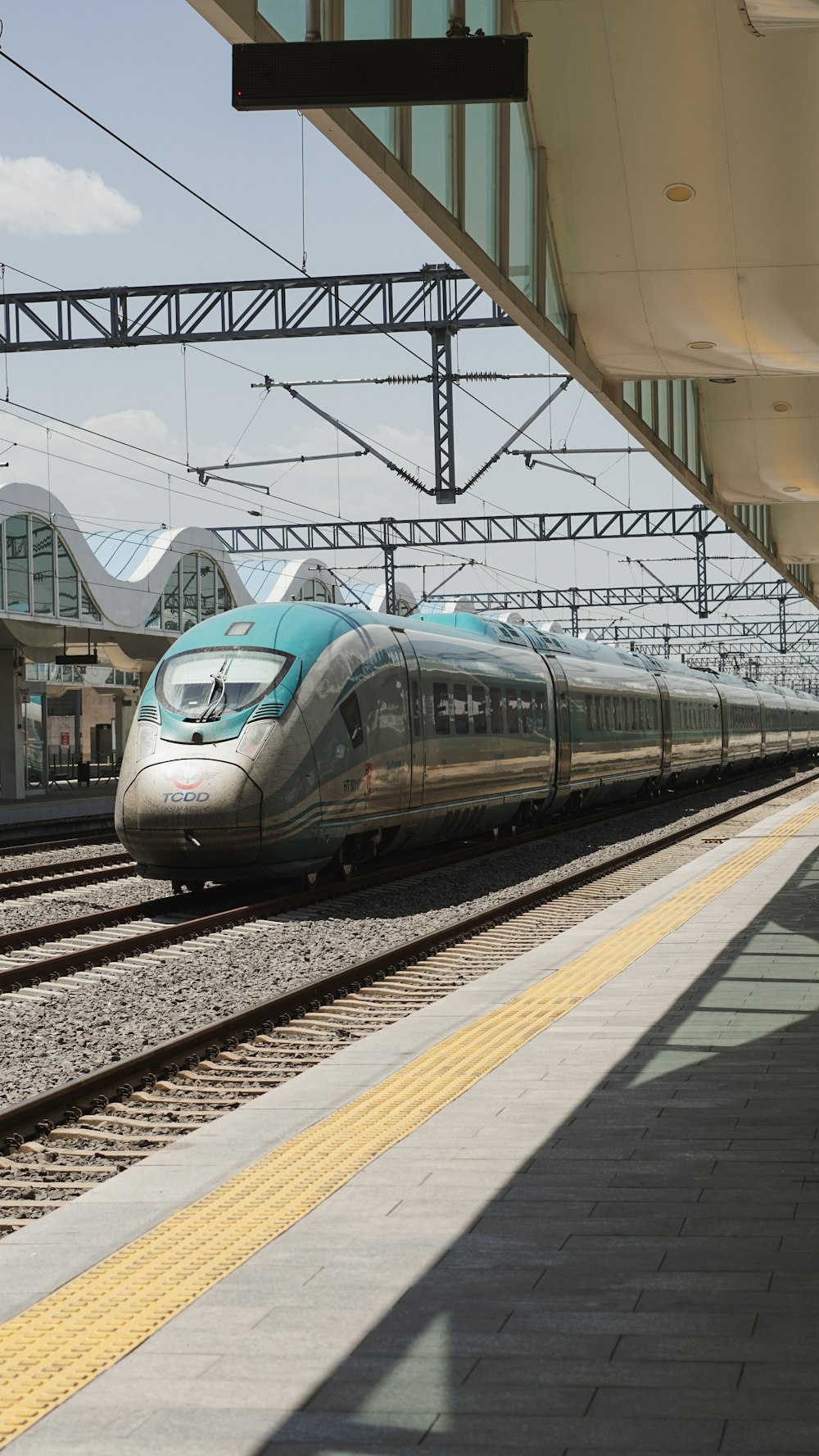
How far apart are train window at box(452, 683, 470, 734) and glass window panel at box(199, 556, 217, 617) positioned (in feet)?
96.8

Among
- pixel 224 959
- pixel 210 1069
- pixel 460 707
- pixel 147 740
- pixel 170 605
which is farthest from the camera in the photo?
pixel 170 605

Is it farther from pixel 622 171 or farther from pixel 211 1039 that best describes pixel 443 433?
pixel 211 1039

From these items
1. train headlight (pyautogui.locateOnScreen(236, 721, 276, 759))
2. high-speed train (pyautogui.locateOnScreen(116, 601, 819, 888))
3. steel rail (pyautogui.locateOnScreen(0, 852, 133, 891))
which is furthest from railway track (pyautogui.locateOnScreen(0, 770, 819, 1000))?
steel rail (pyautogui.locateOnScreen(0, 852, 133, 891))

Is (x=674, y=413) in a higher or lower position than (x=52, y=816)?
higher

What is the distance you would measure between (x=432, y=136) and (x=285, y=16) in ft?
8.04

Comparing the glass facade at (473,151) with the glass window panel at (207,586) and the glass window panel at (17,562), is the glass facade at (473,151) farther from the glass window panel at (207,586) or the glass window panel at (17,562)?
the glass window panel at (207,586)

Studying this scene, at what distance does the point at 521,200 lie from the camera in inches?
466

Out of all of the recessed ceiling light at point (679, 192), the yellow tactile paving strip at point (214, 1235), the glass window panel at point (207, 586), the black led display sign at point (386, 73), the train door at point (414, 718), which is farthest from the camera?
the glass window panel at point (207, 586)

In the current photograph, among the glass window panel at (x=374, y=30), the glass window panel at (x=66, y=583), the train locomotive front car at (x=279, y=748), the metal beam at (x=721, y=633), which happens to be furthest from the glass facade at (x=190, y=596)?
the glass window panel at (x=374, y=30)

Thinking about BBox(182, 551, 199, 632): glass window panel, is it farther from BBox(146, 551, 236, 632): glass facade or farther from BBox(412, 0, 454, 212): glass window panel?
BBox(412, 0, 454, 212): glass window panel

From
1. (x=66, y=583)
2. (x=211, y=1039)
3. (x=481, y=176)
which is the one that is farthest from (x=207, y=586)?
(x=211, y=1039)

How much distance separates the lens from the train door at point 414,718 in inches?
648

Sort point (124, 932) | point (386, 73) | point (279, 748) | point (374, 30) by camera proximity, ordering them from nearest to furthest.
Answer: point (386, 73)
point (374, 30)
point (124, 932)
point (279, 748)

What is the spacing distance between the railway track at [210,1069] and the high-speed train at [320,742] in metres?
2.29
